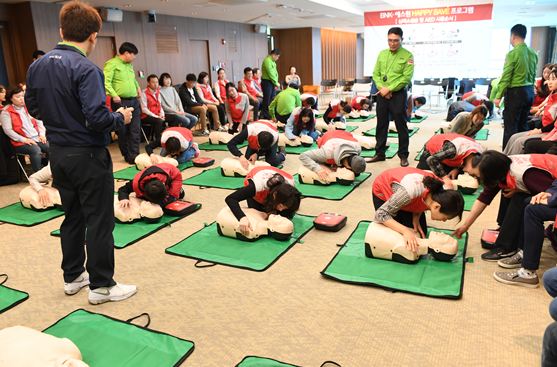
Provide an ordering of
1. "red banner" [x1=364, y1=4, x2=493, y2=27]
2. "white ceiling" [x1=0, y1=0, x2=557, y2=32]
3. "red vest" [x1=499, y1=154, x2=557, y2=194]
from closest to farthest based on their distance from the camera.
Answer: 1. "red vest" [x1=499, y1=154, x2=557, y2=194]
2. "white ceiling" [x1=0, y1=0, x2=557, y2=32]
3. "red banner" [x1=364, y1=4, x2=493, y2=27]

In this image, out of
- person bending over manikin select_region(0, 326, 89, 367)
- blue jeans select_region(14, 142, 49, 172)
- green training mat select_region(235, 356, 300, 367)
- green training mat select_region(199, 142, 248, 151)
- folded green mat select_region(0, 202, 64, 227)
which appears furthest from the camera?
green training mat select_region(199, 142, 248, 151)

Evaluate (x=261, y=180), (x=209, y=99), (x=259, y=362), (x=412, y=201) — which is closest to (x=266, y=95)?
(x=209, y=99)

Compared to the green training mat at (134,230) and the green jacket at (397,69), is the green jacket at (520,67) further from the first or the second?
the green training mat at (134,230)

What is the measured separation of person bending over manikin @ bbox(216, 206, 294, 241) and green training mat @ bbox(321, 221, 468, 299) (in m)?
0.43

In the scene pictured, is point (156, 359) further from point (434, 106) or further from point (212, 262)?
point (434, 106)

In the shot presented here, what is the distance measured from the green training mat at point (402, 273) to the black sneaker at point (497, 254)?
141mm

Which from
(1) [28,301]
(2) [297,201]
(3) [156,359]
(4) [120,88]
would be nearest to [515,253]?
(2) [297,201]

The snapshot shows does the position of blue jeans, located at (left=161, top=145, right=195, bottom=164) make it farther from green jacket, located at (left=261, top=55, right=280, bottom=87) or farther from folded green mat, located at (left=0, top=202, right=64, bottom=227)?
green jacket, located at (left=261, top=55, right=280, bottom=87)

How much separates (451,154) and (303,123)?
315cm

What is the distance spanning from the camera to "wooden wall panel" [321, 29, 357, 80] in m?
15.8

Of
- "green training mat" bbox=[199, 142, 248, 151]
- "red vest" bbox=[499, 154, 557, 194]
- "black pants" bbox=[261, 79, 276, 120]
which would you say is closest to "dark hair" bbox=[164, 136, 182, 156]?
"green training mat" bbox=[199, 142, 248, 151]

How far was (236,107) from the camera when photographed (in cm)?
751

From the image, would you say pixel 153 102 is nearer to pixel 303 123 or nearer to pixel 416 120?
pixel 303 123

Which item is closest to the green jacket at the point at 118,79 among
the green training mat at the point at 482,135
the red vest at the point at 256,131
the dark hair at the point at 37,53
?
the dark hair at the point at 37,53
